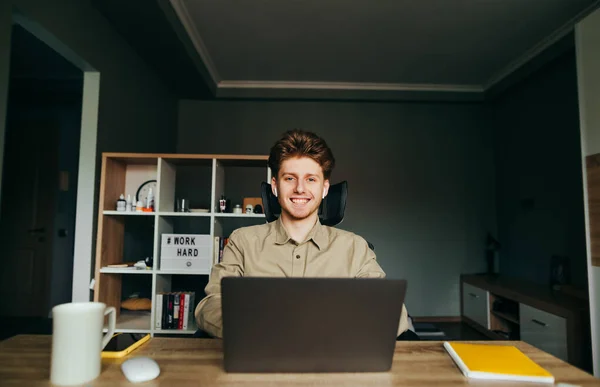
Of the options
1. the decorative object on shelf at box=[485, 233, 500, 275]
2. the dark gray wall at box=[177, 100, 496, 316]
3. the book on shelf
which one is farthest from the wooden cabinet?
the book on shelf

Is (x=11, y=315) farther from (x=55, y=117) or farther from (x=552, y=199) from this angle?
(x=552, y=199)

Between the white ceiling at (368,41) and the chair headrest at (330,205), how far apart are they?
1.70 meters

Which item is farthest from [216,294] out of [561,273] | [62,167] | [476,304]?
[62,167]

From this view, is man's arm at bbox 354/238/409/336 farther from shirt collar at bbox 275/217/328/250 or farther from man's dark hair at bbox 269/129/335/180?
man's dark hair at bbox 269/129/335/180

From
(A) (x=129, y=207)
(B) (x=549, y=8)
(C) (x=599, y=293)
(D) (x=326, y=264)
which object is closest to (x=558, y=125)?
(B) (x=549, y=8)

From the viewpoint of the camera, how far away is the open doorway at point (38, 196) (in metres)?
4.12

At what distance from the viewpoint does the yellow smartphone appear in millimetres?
937

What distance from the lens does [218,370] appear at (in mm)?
871

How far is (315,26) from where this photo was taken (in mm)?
3225

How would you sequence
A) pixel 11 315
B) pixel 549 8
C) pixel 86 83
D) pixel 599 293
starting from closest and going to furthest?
pixel 599 293 < pixel 86 83 < pixel 549 8 < pixel 11 315

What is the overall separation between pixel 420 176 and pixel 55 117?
419cm

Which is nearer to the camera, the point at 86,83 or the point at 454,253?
the point at 86,83

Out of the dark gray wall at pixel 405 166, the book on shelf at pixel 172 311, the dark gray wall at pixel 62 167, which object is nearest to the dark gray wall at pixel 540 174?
the dark gray wall at pixel 405 166

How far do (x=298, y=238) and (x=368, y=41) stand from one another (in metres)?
2.55
